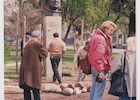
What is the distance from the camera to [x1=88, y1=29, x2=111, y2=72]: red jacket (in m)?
3.75

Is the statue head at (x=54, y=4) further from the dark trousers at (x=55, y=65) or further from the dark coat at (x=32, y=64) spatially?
the dark coat at (x=32, y=64)

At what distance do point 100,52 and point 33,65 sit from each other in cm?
78

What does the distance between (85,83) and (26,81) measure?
726 mm

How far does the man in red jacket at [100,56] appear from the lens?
375cm

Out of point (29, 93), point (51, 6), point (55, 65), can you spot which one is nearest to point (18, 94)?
point (29, 93)

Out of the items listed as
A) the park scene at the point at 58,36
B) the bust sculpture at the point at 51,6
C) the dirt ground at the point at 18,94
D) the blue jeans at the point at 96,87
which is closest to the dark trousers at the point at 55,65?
the park scene at the point at 58,36

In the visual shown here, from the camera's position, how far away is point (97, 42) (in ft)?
12.4

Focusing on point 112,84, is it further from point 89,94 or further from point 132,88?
point 89,94

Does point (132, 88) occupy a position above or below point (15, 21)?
below

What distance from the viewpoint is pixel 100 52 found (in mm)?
3754

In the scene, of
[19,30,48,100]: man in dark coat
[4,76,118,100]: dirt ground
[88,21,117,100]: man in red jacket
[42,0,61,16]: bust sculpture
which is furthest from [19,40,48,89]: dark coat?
[42,0,61,16]: bust sculpture

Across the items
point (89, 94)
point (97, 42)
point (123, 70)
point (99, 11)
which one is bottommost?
point (89, 94)

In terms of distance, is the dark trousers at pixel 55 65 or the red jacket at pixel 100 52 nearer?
the red jacket at pixel 100 52

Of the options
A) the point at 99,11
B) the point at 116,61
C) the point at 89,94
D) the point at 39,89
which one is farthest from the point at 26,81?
the point at 99,11
